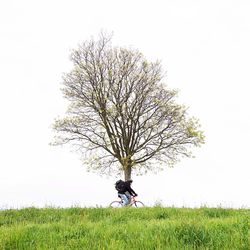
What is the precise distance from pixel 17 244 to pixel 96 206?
6.83 m

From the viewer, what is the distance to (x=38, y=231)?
29.5 feet

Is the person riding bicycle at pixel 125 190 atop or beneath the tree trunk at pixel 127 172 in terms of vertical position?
beneath

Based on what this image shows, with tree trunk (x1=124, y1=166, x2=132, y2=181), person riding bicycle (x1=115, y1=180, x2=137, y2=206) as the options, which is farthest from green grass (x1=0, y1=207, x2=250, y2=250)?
tree trunk (x1=124, y1=166, x2=132, y2=181)

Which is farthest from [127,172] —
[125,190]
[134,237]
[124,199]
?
[134,237]

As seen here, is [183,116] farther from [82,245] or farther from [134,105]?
[82,245]

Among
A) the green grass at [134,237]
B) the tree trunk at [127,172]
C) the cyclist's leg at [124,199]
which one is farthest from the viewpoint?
the tree trunk at [127,172]

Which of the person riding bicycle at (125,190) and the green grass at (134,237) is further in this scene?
the person riding bicycle at (125,190)

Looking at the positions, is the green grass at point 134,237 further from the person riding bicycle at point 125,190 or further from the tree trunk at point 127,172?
the tree trunk at point 127,172

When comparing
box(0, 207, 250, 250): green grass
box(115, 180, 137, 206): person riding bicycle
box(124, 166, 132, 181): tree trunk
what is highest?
box(124, 166, 132, 181): tree trunk

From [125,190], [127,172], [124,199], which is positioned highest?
[127,172]

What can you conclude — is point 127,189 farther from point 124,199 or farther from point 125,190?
point 124,199

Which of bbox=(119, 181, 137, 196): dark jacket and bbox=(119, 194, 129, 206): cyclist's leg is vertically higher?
bbox=(119, 181, 137, 196): dark jacket

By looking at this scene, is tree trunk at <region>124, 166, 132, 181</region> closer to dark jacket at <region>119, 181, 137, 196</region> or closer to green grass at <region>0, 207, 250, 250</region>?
dark jacket at <region>119, 181, 137, 196</region>

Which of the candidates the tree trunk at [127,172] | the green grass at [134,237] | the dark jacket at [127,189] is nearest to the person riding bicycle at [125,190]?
the dark jacket at [127,189]
